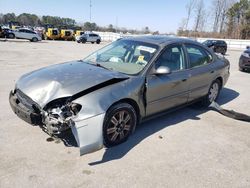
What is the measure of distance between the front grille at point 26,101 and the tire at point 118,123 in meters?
0.99

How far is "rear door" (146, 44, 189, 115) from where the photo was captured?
157 inches

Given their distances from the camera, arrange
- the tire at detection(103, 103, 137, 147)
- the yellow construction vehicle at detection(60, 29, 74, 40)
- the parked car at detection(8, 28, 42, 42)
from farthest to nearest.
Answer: the yellow construction vehicle at detection(60, 29, 74, 40), the parked car at detection(8, 28, 42, 42), the tire at detection(103, 103, 137, 147)

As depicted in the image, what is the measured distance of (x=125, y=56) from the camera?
14.7 ft

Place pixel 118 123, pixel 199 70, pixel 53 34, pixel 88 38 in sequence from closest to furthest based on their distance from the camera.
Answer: pixel 118 123 < pixel 199 70 < pixel 88 38 < pixel 53 34

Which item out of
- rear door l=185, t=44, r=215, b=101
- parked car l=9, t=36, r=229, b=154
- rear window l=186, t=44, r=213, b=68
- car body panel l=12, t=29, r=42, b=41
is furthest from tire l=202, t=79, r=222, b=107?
car body panel l=12, t=29, r=42, b=41

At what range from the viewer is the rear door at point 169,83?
157 inches

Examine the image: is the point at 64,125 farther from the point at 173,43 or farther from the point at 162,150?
the point at 173,43

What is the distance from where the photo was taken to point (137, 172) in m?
3.10

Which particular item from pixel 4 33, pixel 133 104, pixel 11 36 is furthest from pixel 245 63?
pixel 11 36

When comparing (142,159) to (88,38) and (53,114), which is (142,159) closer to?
(53,114)

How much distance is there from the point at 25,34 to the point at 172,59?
31.8 m

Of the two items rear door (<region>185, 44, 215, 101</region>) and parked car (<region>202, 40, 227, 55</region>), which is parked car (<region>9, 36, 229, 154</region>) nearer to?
rear door (<region>185, 44, 215, 101</region>)

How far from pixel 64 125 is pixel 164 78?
188 centimetres

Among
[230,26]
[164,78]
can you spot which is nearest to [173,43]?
[164,78]
